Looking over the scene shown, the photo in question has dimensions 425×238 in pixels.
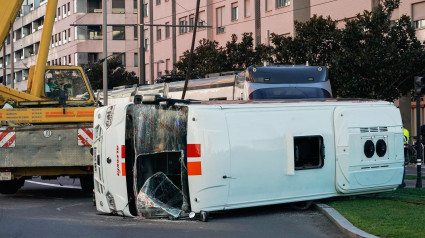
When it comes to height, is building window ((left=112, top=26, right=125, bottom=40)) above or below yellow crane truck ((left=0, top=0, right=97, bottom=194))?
above

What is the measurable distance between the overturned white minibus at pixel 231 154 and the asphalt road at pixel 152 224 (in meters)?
0.36

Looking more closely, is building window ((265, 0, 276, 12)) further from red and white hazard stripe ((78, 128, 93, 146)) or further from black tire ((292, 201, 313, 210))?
black tire ((292, 201, 313, 210))

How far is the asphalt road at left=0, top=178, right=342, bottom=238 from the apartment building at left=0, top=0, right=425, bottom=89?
23.6 meters

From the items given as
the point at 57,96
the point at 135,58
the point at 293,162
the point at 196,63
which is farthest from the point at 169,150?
the point at 135,58

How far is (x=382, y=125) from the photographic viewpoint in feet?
55.4

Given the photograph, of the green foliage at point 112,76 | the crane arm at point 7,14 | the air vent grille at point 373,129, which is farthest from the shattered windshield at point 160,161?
the green foliage at point 112,76

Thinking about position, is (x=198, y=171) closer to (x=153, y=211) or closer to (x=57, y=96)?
(x=153, y=211)

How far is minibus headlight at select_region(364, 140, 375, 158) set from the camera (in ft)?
54.3

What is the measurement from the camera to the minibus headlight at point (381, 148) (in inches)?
659

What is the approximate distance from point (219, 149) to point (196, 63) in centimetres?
3873

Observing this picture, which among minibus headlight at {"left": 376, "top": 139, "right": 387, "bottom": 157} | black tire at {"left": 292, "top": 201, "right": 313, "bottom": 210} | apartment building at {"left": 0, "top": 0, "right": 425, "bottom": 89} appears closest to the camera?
black tire at {"left": 292, "top": 201, "right": 313, "bottom": 210}

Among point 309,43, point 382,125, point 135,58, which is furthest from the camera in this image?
point 135,58

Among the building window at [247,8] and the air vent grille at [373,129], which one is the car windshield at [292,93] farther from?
the building window at [247,8]

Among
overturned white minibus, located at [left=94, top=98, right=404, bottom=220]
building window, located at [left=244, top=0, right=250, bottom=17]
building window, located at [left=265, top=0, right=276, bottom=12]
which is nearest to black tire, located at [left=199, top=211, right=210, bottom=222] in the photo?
overturned white minibus, located at [left=94, top=98, right=404, bottom=220]
